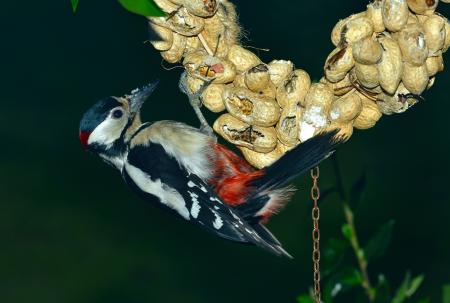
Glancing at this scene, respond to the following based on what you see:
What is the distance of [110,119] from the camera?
3.20 m

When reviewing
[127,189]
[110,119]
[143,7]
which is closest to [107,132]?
[110,119]

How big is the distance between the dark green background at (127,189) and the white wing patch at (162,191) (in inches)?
69.7

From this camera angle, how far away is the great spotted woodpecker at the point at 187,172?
3141mm

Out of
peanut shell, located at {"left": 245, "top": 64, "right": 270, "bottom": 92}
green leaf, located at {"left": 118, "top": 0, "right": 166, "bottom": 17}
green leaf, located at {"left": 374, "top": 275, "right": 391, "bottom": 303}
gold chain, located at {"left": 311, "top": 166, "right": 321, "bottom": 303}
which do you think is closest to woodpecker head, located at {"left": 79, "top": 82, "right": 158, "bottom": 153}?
peanut shell, located at {"left": 245, "top": 64, "right": 270, "bottom": 92}

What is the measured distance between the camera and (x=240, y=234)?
3088mm

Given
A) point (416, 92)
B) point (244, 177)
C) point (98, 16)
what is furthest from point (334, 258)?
point (98, 16)

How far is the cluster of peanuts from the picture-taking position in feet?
9.27

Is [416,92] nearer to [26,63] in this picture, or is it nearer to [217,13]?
[217,13]

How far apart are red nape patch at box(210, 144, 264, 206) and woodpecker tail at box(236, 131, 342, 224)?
0.05 feet

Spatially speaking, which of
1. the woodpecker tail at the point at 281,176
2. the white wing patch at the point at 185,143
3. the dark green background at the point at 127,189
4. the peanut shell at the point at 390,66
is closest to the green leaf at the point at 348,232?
the woodpecker tail at the point at 281,176

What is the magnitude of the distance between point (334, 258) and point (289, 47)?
6.37ft

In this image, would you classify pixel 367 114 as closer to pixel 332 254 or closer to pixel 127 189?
pixel 332 254

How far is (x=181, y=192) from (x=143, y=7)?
98 cm

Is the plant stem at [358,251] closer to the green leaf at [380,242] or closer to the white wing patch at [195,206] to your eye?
the green leaf at [380,242]
